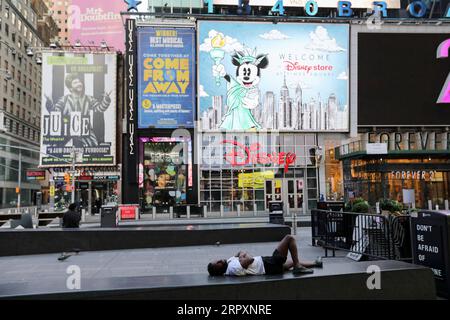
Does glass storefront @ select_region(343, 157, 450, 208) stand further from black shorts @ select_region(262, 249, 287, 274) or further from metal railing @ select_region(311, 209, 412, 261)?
black shorts @ select_region(262, 249, 287, 274)

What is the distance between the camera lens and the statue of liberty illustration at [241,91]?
134ft

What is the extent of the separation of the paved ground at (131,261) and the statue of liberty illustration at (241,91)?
26.8 meters

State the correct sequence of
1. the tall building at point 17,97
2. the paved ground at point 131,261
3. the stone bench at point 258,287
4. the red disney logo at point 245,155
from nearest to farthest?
1. the stone bench at point 258,287
2. the paved ground at point 131,261
3. the red disney logo at point 245,155
4. the tall building at point 17,97

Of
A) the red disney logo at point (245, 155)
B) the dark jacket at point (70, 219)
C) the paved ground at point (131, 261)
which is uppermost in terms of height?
the red disney logo at point (245, 155)

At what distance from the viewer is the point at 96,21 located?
55.1 meters

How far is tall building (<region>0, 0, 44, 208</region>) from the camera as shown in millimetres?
66769

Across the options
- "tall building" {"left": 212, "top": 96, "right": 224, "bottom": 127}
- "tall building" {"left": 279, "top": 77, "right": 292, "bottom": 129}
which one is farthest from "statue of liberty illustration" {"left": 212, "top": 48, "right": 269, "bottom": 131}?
"tall building" {"left": 279, "top": 77, "right": 292, "bottom": 129}

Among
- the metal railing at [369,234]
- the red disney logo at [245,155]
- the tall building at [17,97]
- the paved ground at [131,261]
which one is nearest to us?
the metal railing at [369,234]

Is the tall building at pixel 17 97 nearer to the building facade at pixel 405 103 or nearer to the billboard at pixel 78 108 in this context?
the billboard at pixel 78 108

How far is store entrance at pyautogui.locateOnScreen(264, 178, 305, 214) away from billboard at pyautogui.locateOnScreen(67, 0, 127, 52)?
87.5ft

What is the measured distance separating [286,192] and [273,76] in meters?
11.2

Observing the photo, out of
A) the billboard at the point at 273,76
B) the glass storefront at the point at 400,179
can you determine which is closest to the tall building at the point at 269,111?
the billboard at the point at 273,76

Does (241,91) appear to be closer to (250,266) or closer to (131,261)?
(131,261)
